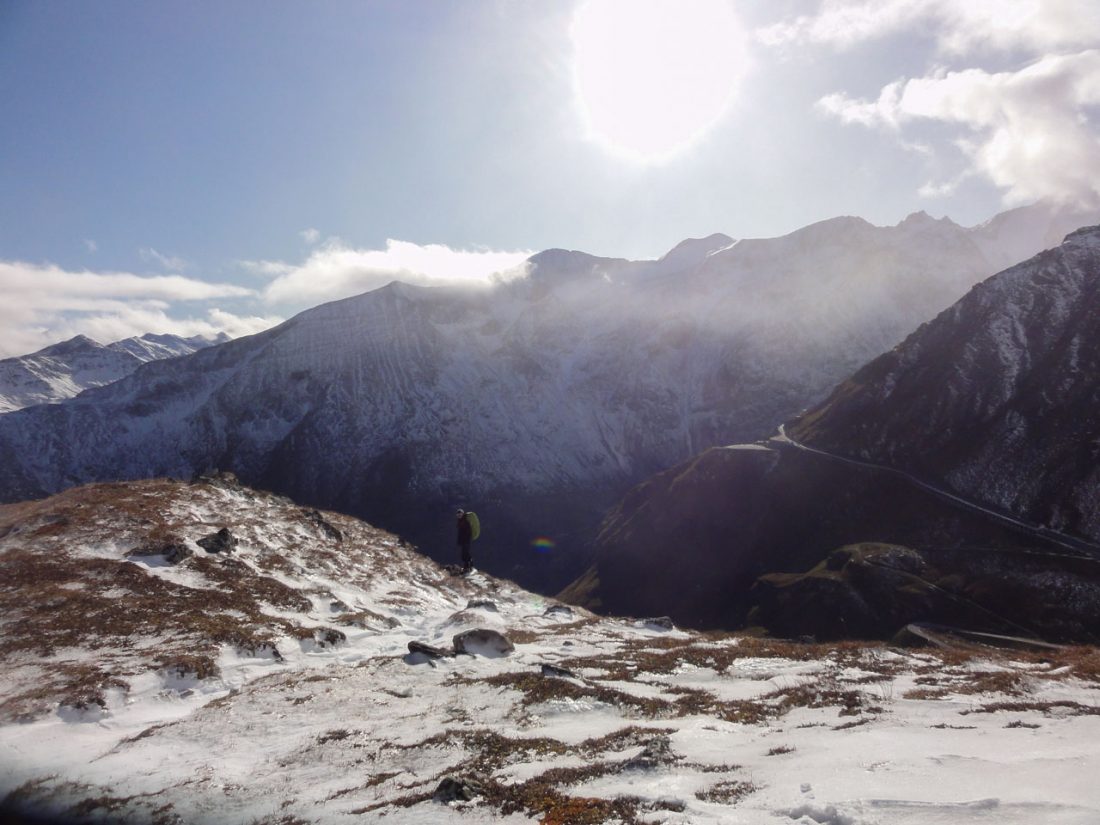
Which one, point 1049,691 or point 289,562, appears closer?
point 1049,691

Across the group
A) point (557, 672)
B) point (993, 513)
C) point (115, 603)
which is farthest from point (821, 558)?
point (115, 603)

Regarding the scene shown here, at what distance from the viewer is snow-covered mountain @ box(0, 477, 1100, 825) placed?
12.2 metres

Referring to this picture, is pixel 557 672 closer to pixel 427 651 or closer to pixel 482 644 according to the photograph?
pixel 482 644

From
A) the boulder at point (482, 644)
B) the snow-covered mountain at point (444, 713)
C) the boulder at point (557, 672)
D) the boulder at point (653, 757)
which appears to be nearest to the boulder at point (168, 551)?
the snow-covered mountain at point (444, 713)

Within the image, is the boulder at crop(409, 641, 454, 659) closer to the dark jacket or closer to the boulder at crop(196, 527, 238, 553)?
the boulder at crop(196, 527, 238, 553)

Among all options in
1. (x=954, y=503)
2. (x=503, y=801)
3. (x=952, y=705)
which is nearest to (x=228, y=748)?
(x=503, y=801)

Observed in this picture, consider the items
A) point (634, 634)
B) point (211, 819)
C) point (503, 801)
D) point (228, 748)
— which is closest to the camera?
point (503, 801)

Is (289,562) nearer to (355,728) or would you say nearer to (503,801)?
(355,728)

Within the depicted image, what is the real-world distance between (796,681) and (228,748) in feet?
59.0

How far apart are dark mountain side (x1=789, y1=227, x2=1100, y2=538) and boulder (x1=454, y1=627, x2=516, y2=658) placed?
98.1 metres

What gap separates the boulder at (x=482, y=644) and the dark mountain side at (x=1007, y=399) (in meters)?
98.1

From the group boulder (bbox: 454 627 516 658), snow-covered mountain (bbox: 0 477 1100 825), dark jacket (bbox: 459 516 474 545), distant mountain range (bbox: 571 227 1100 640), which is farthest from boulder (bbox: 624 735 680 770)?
distant mountain range (bbox: 571 227 1100 640)

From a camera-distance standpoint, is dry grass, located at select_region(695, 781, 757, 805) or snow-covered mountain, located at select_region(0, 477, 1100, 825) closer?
dry grass, located at select_region(695, 781, 757, 805)

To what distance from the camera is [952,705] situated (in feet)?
60.6
